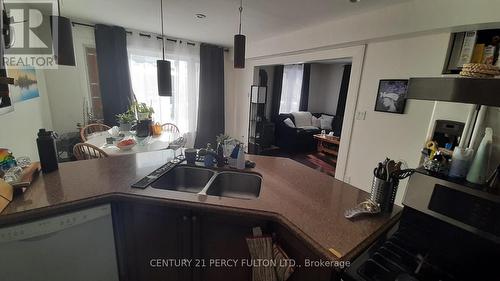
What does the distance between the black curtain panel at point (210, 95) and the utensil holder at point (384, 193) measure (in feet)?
12.0

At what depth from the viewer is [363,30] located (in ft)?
7.59

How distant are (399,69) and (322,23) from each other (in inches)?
43.5

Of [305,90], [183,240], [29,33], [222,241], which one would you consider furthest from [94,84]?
[305,90]

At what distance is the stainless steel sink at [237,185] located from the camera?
60.2 inches

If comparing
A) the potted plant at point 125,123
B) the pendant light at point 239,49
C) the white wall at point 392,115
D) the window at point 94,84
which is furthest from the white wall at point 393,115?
the window at point 94,84

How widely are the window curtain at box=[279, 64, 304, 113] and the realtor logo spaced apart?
4.77m

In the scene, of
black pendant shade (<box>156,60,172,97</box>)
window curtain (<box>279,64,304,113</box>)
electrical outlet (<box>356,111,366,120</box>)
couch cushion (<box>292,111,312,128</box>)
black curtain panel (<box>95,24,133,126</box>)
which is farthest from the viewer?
window curtain (<box>279,64,304,113</box>)

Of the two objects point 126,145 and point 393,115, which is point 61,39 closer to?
point 126,145

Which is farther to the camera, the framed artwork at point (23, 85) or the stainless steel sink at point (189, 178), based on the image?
the framed artwork at point (23, 85)

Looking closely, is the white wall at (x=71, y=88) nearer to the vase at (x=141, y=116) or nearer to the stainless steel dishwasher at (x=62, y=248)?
the vase at (x=141, y=116)

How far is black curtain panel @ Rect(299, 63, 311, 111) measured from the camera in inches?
239

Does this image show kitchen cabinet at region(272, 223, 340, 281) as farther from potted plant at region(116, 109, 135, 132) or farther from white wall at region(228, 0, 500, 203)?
potted plant at region(116, 109, 135, 132)

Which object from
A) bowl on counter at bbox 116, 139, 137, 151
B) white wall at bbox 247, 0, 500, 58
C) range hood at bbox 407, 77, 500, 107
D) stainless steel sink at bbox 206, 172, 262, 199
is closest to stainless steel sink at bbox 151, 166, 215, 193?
stainless steel sink at bbox 206, 172, 262, 199

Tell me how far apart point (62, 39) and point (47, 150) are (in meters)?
0.67
